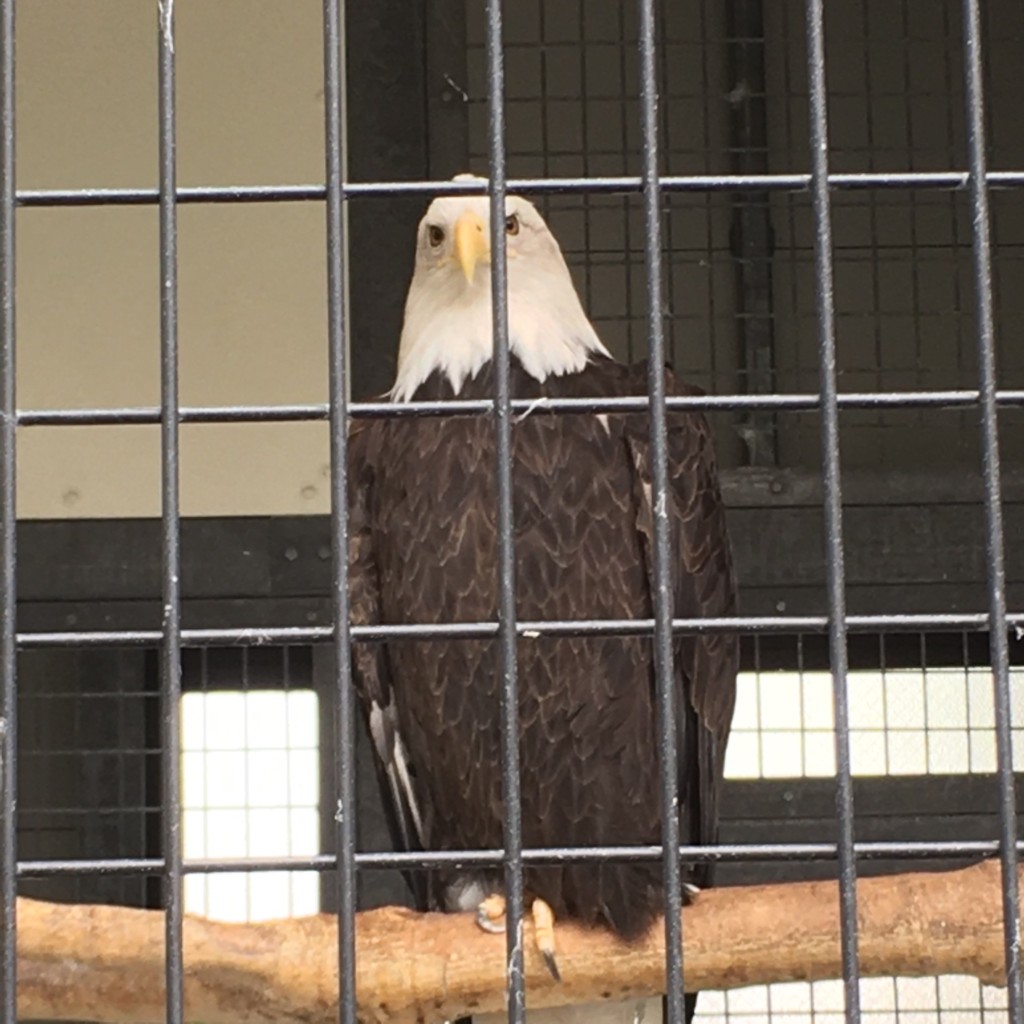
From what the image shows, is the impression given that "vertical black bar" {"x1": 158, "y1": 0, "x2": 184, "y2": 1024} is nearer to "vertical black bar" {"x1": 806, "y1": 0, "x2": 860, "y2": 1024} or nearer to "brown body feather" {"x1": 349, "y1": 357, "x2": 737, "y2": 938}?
"vertical black bar" {"x1": 806, "y1": 0, "x2": 860, "y2": 1024}

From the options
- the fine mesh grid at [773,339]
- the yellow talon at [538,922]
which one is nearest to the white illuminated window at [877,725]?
the fine mesh grid at [773,339]

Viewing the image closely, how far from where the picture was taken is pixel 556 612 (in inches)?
101

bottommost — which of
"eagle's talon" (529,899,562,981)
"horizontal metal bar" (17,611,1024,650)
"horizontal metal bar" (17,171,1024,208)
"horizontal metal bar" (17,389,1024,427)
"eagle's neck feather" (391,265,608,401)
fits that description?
"eagle's talon" (529,899,562,981)

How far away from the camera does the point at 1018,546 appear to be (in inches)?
134

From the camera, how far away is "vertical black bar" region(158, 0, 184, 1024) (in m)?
1.22

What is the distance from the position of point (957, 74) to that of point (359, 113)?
1143 millimetres

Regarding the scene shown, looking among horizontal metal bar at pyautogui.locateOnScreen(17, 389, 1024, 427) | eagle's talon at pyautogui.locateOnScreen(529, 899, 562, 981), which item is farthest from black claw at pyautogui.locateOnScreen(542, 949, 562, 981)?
horizontal metal bar at pyautogui.locateOnScreen(17, 389, 1024, 427)

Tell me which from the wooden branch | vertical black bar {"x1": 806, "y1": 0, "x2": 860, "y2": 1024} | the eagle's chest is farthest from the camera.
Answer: the eagle's chest

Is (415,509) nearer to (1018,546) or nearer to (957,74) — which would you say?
(1018,546)

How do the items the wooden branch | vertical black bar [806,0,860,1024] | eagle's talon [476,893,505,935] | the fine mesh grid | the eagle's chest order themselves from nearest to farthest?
vertical black bar [806,0,860,1024] < the wooden branch < eagle's talon [476,893,505,935] < the eagle's chest < the fine mesh grid

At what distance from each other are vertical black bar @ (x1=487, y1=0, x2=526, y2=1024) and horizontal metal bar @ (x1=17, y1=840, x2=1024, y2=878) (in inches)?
1.1

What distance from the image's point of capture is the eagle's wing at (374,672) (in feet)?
8.93

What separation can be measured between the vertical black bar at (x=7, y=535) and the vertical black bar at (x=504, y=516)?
1.06 feet

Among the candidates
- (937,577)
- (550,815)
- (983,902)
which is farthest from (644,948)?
(937,577)
